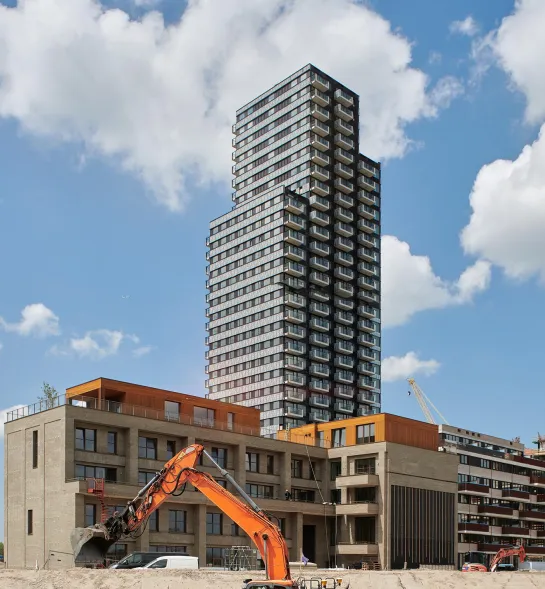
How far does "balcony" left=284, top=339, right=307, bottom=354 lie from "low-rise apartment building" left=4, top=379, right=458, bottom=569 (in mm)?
50130

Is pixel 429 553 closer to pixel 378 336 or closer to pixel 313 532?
pixel 313 532

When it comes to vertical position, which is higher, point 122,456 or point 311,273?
point 311,273

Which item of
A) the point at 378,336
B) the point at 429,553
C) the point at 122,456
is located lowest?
the point at 429,553

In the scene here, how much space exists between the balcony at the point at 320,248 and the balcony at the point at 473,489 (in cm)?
5745

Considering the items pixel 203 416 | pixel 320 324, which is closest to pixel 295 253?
pixel 320 324

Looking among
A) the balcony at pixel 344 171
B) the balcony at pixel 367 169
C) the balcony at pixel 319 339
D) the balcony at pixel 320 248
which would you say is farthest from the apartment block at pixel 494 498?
the balcony at pixel 367 169

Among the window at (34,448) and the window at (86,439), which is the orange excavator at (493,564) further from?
the window at (34,448)

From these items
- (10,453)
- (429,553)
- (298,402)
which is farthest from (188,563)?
(298,402)

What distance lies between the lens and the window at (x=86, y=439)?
8156 cm

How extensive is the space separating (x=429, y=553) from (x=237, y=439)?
28.3m

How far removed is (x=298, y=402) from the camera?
16462 centimetres

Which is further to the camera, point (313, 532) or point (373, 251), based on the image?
point (373, 251)

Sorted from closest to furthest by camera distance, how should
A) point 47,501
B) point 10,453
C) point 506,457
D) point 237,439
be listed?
1. point 47,501
2. point 10,453
3. point 237,439
4. point 506,457

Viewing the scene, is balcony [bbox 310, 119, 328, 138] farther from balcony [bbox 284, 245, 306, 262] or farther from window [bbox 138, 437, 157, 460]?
window [bbox 138, 437, 157, 460]
